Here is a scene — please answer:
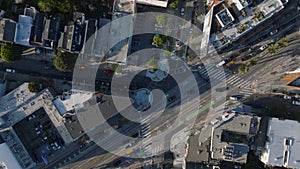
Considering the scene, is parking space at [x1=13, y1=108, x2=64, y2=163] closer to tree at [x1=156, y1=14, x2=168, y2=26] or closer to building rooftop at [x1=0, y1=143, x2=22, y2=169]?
building rooftop at [x1=0, y1=143, x2=22, y2=169]

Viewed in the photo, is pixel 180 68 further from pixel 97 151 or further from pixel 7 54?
pixel 7 54

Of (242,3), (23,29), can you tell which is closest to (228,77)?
(242,3)

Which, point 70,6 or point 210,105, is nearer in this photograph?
point 70,6

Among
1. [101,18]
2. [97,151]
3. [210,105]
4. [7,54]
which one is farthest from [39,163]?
[210,105]

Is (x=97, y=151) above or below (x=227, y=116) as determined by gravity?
below

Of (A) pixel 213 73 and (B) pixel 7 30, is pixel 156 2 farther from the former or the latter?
(B) pixel 7 30

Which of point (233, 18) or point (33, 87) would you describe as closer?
point (233, 18)

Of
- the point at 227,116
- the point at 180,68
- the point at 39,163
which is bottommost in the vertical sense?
the point at 39,163

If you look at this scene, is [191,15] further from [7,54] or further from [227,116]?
[7,54]
